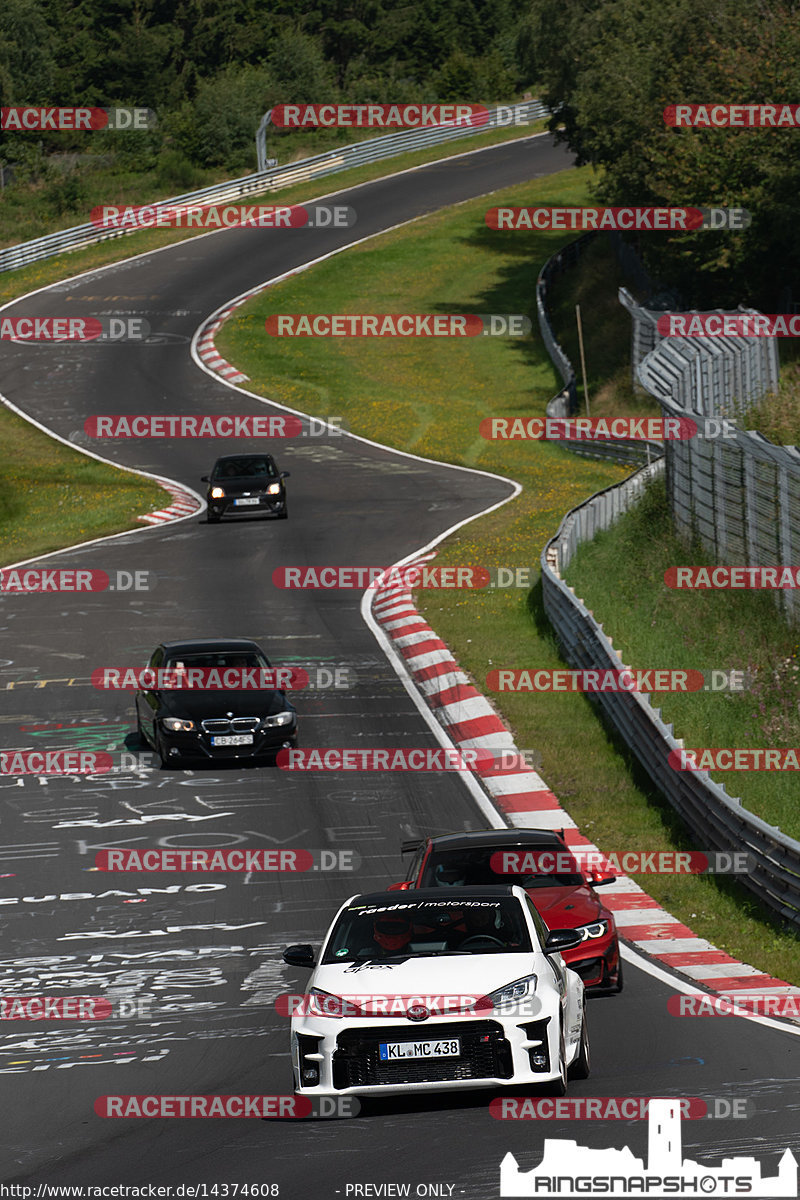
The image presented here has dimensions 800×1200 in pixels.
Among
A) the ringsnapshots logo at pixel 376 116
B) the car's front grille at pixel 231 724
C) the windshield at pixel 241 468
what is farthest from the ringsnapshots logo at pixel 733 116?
the ringsnapshots logo at pixel 376 116

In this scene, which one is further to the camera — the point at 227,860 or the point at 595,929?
the point at 227,860

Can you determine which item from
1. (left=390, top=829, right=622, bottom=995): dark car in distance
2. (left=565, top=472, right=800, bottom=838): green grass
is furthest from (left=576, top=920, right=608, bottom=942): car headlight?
(left=565, top=472, right=800, bottom=838): green grass

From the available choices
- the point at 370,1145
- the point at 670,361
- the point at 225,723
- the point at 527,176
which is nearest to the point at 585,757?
the point at 225,723

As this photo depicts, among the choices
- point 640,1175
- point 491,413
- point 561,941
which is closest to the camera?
point 640,1175

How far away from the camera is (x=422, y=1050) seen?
9789 millimetres

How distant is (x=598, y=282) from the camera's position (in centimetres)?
6606

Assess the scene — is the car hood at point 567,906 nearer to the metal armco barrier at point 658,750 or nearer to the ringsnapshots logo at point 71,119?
the metal armco barrier at point 658,750

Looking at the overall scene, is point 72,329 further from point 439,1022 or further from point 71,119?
point 439,1022

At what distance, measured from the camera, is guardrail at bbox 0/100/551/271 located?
2955 inches

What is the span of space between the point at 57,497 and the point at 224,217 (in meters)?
38.0

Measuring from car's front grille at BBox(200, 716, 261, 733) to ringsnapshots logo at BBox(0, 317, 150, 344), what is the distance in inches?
1761

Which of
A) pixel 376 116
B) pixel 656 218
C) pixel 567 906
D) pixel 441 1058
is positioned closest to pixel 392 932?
pixel 441 1058

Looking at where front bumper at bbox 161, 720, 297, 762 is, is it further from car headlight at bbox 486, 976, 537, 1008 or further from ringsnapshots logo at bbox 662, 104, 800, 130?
ringsnapshots logo at bbox 662, 104, 800, 130

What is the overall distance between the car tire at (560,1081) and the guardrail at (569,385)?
2859 centimetres
